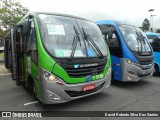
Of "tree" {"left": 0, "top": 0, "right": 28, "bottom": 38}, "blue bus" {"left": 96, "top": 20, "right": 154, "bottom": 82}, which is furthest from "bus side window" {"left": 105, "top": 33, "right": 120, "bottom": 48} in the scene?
"tree" {"left": 0, "top": 0, "right": 28, "bottom": 38}

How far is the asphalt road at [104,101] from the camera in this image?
446cm

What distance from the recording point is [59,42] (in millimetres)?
4281

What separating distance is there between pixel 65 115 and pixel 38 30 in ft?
7.15

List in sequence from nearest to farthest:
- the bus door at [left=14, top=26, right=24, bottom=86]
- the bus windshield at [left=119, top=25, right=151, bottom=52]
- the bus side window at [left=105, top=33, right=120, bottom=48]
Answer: the bus door at [left=14, top=26, right=24, bottom=86] < the bus windshield at [left=119, top=25, right=151, bottom=52] < the bus side window at [left=105, top=33, right=120, bottom=48]

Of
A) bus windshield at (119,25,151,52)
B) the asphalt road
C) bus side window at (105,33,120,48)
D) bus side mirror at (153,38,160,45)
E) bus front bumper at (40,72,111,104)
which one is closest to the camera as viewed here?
bus front bumper at (40,72,111,104)

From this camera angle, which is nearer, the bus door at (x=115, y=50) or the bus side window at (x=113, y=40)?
the bus door at (x=115, y=50)

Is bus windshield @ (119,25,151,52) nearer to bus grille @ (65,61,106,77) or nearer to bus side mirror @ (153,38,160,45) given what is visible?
bus side mirror @ (153,38,160,45)

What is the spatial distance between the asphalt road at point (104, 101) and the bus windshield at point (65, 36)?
4.50 ft

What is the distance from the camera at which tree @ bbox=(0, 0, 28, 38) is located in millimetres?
18480

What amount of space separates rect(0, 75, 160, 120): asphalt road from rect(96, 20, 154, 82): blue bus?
22.9 inches

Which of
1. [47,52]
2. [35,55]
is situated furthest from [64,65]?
[35,55]

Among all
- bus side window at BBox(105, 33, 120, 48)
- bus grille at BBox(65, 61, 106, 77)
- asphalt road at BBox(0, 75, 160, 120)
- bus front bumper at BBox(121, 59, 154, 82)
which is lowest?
asphalt road at BBox(0, 75, 160, 120)

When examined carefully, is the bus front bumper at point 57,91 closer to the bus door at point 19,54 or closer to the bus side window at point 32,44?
the bus side window at point 32,44

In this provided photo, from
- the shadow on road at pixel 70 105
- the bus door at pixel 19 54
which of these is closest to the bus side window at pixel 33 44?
the bus door at pixel 19 54
